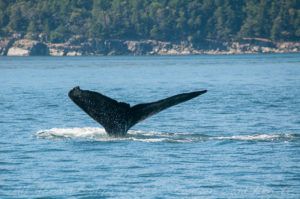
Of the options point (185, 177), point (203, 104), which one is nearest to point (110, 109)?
point (185, 177)

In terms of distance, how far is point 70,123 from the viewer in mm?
20891

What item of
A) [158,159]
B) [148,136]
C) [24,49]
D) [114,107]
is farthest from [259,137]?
[24,49]

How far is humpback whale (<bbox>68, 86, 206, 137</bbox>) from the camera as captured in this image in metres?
13.0

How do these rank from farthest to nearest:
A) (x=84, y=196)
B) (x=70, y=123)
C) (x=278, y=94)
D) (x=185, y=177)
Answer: (x=278, y=94) → (x=70, y=123) → (x=185, y=177) → (x=84, y=196)

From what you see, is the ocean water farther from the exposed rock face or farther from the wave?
the exposed rock face

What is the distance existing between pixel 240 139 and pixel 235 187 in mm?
4743

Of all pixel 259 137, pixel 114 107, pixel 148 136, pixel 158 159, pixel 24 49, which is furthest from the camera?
pixel 24 49

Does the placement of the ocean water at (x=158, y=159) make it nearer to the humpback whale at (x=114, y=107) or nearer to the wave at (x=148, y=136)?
the wave at (x=148, y=136)

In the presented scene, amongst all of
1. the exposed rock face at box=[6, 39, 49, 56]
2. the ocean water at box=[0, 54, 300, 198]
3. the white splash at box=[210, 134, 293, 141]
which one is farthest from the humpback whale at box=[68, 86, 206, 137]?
the exposed rock face at box=[6, 39, 49, 56]

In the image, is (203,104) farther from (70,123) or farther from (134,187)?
(134,187)

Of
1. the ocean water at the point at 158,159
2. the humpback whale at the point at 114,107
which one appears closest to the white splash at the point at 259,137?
the ocean water at the point at 158,159

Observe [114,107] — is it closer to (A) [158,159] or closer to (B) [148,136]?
(A) [158,159]

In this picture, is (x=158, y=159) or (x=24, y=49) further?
(x=24, y=49)

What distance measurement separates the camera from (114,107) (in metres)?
13.5
